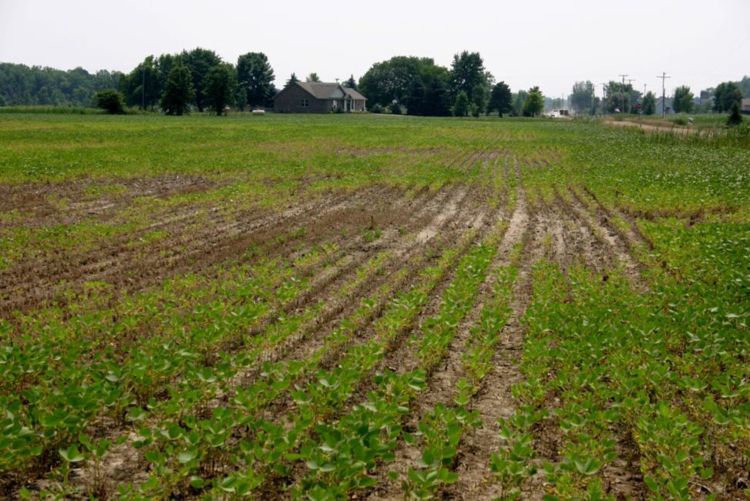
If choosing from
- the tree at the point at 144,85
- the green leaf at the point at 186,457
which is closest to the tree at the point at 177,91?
the tree at the point at 144,85

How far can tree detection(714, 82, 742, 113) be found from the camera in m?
120

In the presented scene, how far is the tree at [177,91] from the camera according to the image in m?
85.4

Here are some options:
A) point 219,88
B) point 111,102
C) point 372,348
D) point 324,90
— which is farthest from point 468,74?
point 372,348

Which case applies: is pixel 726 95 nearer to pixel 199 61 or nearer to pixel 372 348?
pixel 199 61

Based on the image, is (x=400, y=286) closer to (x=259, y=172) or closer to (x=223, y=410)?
(x=223, y=410)

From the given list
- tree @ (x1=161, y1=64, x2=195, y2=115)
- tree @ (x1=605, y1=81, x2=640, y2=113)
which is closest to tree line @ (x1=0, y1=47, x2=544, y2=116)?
tree @ (x1=161, y1=64, x2=195, y2=115)

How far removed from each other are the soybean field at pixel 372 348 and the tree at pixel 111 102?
71.7m

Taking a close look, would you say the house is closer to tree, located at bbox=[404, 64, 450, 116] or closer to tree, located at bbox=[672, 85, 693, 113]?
tree, located at bbox=[404, 64, 450, 116]

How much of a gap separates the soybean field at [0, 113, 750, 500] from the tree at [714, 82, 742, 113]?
123113 mm

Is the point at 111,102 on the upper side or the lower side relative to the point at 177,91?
lower

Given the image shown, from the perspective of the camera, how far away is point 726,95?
123188 mm

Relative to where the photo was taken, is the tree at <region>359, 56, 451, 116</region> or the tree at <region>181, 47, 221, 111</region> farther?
the tree at <region>359, 56, 451, 116</region>

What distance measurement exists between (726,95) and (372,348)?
141 metres

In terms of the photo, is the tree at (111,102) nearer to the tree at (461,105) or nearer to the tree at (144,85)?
the tree at (144,85)
